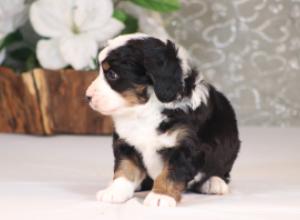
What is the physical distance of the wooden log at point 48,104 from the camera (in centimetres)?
245

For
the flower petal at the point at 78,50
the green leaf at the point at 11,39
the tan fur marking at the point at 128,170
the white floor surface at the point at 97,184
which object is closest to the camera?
the white floor surface at the point at 97,184

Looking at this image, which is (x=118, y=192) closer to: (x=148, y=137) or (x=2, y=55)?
(x=148, y=137)

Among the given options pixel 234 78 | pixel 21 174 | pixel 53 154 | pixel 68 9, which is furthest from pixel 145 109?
pixel 234 78

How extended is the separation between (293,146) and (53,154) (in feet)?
2.52

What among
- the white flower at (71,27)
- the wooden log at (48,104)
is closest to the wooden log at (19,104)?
the wooden log at (48,104)

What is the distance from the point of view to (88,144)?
92.4 inches

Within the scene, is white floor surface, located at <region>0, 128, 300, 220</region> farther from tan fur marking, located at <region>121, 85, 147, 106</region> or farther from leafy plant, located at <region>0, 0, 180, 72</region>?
leafy plant, located at <region>0, 0, 180, 72</region>

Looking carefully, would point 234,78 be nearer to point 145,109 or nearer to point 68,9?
point 68,9

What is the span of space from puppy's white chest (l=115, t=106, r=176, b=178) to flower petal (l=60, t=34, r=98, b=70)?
1.04m

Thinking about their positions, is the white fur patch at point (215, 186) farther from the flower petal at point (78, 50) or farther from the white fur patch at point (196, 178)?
the flower petal at point (78, 50)

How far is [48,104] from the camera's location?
2475mm

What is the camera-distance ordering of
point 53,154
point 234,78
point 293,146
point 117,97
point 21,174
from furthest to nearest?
point 234,78 < point 293,146 < point 53,154 < point 21,174 < point 117,97

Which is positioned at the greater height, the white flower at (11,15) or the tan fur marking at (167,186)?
the white flower at (11,15)

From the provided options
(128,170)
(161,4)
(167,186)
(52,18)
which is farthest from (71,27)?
(167,186)
